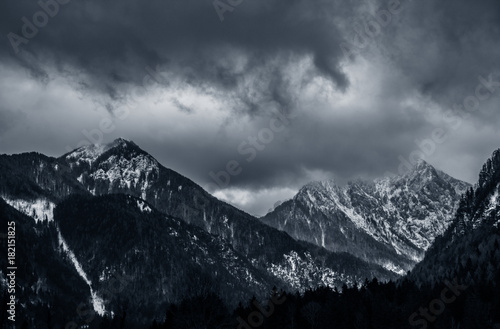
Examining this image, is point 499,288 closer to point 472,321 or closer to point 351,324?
point 472,321

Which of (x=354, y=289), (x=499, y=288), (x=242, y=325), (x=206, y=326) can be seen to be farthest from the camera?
(x=354, y=289)

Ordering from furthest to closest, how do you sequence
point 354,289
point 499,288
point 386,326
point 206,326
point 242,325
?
point 354,289 < point 499,288 < point 242,325 < point 386,326 < point 206,326

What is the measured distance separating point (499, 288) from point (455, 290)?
1480cm

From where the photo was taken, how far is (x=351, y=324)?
487 feet

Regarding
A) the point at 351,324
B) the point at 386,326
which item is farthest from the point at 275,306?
the point at 386,326

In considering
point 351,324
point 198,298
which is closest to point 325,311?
point 351,324

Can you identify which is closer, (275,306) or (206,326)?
(206,326)

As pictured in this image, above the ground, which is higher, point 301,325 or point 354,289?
point 354,289

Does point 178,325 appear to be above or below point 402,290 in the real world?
below

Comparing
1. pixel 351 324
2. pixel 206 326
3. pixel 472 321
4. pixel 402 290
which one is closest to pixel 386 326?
pixel 351 324

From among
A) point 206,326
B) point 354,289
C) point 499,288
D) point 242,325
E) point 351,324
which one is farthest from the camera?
point 354,289

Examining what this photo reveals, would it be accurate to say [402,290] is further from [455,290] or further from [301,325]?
[301,325]

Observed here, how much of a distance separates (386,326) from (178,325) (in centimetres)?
5428

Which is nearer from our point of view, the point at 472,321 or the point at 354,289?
the point at 472,321
